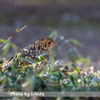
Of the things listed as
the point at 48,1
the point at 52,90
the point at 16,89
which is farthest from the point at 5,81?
the point at 48,1

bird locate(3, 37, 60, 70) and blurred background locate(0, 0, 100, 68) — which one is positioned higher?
blurred background locate(0, 0, 100, 68)

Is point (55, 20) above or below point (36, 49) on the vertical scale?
above

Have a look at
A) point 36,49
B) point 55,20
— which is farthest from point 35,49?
point 55,20

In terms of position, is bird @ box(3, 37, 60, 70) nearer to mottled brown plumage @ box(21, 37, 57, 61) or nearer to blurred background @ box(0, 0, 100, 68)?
mottled brown plumage @ box(21, 37, 57, 61)

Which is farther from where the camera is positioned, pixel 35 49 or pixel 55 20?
pixel 55 20

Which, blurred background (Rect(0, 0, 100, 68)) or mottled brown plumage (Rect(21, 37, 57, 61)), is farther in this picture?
blurred background (Rect(0, 0, 100, 68))

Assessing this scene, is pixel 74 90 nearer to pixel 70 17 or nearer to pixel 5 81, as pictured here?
pixel 5 81

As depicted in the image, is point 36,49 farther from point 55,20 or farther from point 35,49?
point 55,20

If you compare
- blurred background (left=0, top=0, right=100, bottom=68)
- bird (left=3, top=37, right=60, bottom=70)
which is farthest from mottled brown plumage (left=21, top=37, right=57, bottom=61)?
blurred background (left=0, top=0, right=100, bottom=68)
